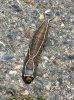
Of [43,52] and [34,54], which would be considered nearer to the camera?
[34,54]

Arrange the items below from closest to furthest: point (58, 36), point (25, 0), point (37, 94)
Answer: point (37, 94) < point (58, 36) < point (25, 0)

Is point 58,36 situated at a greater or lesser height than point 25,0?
lesser

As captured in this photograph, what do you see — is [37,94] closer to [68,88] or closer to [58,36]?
[68,88]

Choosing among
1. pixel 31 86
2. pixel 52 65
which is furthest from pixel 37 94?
pixel 52 65
